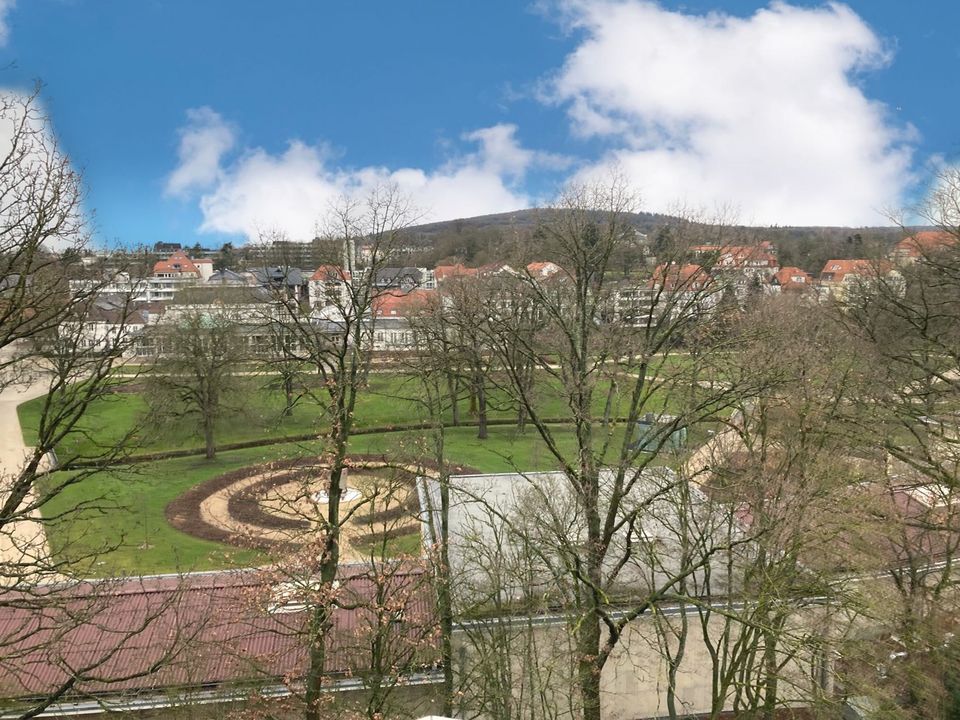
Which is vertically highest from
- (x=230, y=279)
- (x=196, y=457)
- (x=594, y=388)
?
(x=230, y=279)

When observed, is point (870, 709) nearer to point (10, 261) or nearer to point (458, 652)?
point (458, 652)

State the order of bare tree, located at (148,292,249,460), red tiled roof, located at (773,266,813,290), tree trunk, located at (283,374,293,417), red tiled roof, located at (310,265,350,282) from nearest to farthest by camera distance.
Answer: tree trunk, located at (283,374,293,417) → red tiled roof, located at (310,265,350,282) → bare tree, located at (148,292,249,460) → red tiled roof, located at (773,266,813,290)

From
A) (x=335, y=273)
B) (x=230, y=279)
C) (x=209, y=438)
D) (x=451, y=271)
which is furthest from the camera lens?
(x=230, y=279)

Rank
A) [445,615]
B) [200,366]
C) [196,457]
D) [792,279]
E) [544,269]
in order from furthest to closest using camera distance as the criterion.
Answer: [792,279] → [196,457] → [200,366] → [544,269] → [445,615]

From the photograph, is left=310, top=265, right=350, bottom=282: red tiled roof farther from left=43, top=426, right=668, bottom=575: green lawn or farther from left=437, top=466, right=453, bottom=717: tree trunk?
left=437, top=466, right=453, bottom=717: tree trunk

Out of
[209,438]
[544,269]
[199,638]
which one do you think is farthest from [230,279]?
[199,638]

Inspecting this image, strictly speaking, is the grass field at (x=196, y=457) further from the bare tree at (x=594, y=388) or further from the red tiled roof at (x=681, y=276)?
the red tiled roof at (x=681, y=276)

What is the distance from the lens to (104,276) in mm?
9633

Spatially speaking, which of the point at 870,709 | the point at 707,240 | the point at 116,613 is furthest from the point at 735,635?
the point at 116,613

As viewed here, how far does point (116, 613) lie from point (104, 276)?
7114 mm

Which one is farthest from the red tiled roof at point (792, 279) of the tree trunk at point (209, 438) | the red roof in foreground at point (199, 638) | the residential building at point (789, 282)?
the red roof in foreground at point (199, 638)

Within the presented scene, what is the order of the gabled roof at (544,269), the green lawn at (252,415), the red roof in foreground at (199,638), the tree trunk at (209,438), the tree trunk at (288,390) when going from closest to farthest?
1. the red roof in foreground at (199,638)
2. the tree trunk at (288,390)
3. the gabled roof at (544,269)
4. the tree trunk at (209,438)
5. the green lawn at (252,415)

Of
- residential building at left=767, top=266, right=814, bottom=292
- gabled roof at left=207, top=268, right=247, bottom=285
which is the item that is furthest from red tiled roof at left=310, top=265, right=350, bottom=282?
residential building at left=767, top=266, right=814, bottom=292

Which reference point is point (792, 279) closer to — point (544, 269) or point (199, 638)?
point (544, 269)
